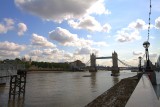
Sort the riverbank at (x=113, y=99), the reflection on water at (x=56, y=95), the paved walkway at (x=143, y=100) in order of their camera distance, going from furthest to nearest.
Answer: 1. the reflection on water at (x=56, y=95)
2. the riverbank at (x=113, y=99)
3. the paved walkway at (x=143, y=100)

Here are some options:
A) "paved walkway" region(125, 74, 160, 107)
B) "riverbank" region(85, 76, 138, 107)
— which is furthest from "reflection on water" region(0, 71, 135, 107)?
"paved walkway" region(125, 74, 160, 107)

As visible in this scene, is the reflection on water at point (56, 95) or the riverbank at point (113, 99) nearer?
the riverbank at point (113, 99)

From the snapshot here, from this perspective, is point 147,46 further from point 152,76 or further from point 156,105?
point 156,105

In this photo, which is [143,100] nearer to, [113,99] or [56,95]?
[113,99]

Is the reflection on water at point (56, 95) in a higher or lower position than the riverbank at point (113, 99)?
lower

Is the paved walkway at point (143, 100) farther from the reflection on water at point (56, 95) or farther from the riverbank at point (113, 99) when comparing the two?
the reflection on water at point (56, 95)

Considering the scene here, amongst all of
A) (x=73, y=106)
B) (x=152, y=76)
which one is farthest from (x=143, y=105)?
(x=73, y=106)

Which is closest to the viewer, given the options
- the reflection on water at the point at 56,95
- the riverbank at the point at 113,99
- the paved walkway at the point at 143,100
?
the paved walkway at the point at 143,100

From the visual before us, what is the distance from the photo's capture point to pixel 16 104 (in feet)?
108

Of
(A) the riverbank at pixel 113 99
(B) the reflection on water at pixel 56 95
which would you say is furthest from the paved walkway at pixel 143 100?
(B) the reflection on water at pixel 56 95

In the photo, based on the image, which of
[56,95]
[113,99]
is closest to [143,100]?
[113,99]

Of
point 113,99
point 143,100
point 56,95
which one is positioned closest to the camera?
point 143,100

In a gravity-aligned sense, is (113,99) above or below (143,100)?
below

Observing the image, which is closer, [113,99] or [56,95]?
[113,99]
